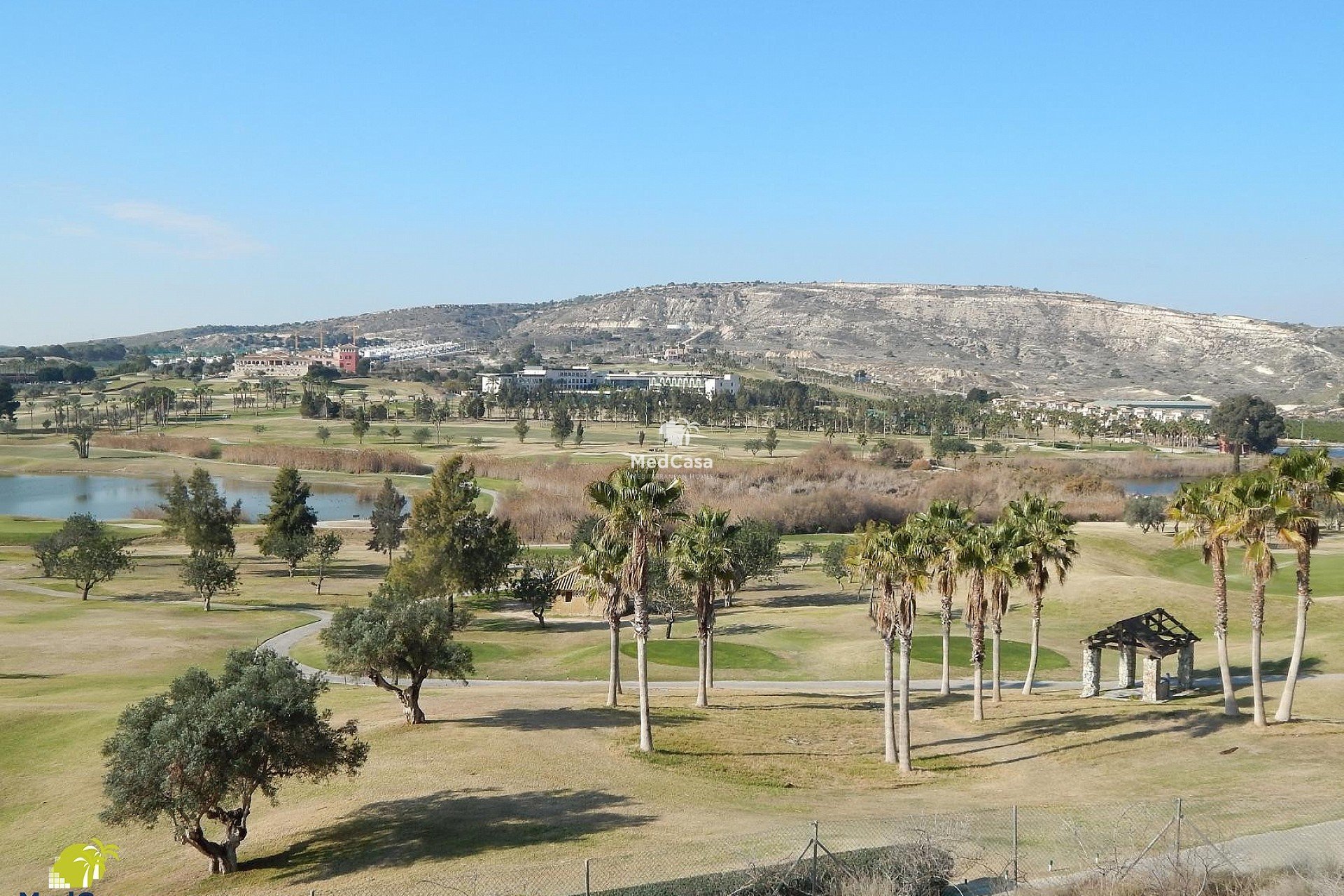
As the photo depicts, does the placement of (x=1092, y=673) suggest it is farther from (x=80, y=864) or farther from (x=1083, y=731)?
(x=80, y=864)

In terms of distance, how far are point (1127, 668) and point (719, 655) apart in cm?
1807

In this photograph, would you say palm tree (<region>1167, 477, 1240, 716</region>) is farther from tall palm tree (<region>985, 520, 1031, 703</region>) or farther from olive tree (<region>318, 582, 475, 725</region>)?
olive tree (<region>318, 582, 475, 725</region>)

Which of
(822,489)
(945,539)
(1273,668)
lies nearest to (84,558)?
(945,539)

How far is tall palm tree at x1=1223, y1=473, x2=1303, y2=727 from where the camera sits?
102 ft

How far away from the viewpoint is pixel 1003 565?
34375mm

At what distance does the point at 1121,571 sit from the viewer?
78.7 metres

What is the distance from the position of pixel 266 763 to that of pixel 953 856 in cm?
1489

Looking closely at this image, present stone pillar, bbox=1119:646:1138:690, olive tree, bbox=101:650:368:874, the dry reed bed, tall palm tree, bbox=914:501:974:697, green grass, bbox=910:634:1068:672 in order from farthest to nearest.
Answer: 1. the dry reed bed
2. green grass, bbox=910:634:1068:672
3. stone pillar, bbox=1119:646:1138:690
4. tall palm tree, bbox=914:501:974:697
5. olive tree, bbox=101:650:368:874

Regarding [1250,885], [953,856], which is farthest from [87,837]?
[1250,885]

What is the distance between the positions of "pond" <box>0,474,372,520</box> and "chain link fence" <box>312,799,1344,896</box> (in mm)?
99521

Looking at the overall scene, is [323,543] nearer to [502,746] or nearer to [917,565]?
[502,746]

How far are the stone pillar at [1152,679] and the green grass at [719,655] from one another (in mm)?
15789

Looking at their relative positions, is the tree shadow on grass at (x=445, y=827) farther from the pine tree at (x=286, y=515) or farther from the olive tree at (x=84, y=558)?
the pine tree at (x=286, y=515)

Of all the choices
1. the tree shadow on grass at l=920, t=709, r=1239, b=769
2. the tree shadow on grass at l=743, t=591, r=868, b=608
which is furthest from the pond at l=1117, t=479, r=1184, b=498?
the tree shadow on grass at l=920, t=709, r=1239, b=769
